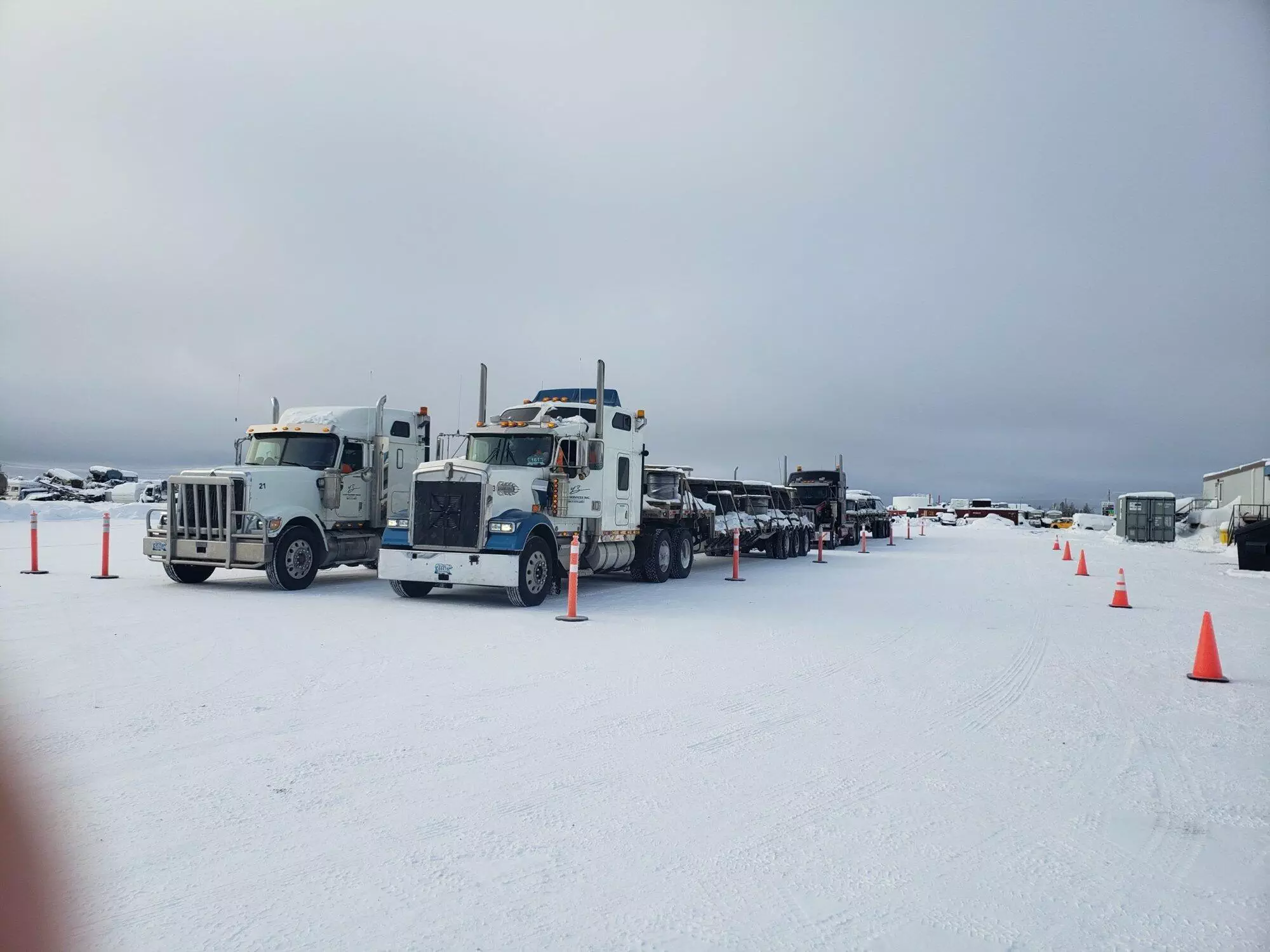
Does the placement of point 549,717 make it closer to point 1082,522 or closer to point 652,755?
point 652,755

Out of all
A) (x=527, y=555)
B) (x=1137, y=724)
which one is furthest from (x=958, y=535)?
(x=1137, y=724)

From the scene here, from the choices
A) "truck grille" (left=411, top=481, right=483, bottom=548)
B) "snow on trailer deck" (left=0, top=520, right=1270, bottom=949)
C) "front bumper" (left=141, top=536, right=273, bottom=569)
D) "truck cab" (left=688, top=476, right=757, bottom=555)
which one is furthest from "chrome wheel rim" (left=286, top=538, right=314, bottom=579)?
"truck cab" (left=688, top=476, right=757, bottom=555)

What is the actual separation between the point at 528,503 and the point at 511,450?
40.3 inches

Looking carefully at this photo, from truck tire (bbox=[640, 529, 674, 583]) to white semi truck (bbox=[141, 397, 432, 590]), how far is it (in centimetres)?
472

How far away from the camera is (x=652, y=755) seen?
5664 millimetres

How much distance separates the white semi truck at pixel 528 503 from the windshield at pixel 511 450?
0.01 meters

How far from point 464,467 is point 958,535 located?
132ft

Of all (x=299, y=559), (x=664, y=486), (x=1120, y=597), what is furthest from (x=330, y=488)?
(x=1120, y=597)

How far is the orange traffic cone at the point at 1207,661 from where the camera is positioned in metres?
8.40

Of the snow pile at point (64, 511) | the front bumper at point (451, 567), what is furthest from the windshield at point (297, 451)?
the snow pile at point (64, 511)

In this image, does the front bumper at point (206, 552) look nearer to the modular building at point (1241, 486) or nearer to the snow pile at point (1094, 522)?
the modular building at point (1241, 486)

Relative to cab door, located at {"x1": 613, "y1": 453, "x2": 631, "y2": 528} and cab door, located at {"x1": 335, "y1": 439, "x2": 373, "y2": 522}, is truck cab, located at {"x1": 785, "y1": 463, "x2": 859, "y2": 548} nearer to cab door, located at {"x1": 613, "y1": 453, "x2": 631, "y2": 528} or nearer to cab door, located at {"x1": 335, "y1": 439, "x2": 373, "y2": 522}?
cab door, located at {"x1": 613, "y1": 453, "x2": 631, "y2": 528}

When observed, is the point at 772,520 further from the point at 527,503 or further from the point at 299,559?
the point at 299,559

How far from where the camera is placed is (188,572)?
48.4 feet
